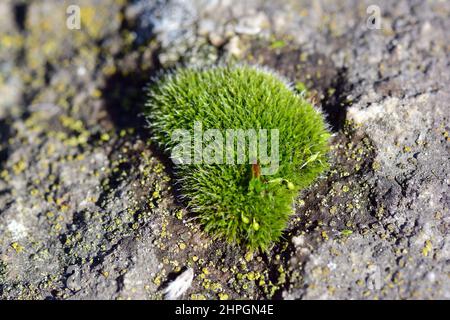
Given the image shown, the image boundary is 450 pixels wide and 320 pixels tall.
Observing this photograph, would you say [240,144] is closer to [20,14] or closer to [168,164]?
[168,164]

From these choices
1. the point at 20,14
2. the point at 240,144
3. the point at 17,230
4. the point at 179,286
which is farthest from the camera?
the point at 20,14

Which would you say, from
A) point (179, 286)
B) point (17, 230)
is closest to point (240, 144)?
point (179, 286)

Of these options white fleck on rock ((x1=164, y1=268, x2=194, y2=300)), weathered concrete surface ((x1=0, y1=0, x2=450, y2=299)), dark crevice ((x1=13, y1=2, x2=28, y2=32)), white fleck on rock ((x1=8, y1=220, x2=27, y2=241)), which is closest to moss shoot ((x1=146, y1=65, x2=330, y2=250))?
weathered concrete surface ((x1=0, y1=0, x2=450, y2=299))

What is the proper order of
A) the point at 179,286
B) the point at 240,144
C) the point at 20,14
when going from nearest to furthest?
1. the point at 179,286
2. the point at 240,144
3. the point at 20,14

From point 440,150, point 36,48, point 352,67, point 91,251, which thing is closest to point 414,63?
point 352,67

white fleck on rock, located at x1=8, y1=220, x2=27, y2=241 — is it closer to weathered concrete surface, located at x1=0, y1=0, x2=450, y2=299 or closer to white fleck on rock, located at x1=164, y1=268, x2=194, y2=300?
weathered concrete surface, located at x1=0, y1=0, x2=450, y2=299
